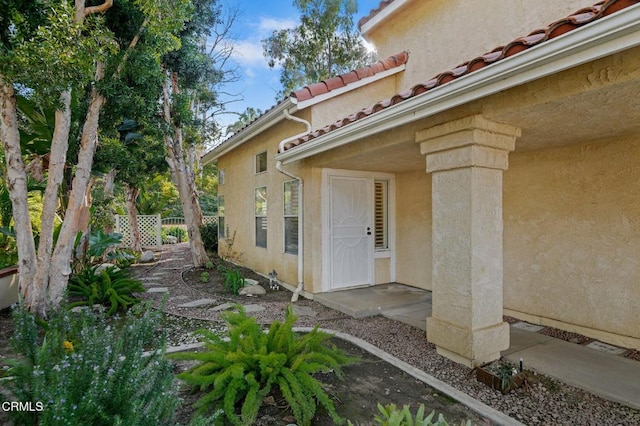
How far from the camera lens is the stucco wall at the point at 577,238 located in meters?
4.16

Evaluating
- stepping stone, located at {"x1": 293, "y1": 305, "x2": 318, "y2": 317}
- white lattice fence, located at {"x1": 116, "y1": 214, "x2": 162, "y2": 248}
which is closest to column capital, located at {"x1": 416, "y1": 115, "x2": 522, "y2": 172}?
stepping stone, located at {"x1": 293, "y1": 305, "x2": 318, "y2": 317}

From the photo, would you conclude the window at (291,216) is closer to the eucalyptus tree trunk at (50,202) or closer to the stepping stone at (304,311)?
the stepping stone at (304,311)

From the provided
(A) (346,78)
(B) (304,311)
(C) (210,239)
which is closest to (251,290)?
(B) (304,311)

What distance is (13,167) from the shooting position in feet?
16.0

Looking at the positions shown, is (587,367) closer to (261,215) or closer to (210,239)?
(261,215)

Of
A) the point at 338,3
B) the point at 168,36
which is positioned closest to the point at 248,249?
the point at 168,36

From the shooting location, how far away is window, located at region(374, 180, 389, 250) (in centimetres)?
748

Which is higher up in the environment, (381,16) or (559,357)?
(381,16)

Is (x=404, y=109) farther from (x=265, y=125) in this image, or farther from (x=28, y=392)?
(x=265, y=125)

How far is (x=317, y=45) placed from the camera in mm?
15734

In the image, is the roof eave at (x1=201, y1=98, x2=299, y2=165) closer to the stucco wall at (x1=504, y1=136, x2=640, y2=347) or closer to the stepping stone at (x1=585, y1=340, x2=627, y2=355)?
the stucco wall at (x1=504, y1=136, x2=640, y2=347)

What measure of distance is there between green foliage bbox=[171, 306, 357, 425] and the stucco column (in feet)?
4.32

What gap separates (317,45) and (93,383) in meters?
16.4

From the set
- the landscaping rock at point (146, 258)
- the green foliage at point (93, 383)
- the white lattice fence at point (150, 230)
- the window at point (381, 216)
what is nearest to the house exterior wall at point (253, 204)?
the window at point (381, 216)
